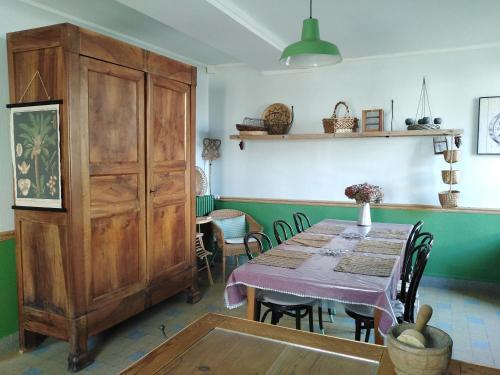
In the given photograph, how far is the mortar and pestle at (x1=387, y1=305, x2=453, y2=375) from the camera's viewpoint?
0.90m

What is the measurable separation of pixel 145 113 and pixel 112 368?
186 centimetres

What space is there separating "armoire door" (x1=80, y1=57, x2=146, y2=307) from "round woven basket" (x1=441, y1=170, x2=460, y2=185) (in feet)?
9.66

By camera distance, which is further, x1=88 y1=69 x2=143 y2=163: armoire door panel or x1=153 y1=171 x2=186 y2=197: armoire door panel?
x1=153 y1=171 x2=186 y2=197: armoire door panel

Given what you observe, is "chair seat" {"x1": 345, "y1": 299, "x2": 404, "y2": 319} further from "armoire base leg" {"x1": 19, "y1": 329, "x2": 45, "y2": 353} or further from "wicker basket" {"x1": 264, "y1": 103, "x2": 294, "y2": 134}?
"wicker basket" {"x1": 264, "y1": 103, "x2": 294, "y2": 134}

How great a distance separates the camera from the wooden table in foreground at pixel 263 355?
108 centimetres

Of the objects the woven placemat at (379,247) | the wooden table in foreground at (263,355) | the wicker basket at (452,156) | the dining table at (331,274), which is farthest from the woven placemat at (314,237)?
the wooden table in foreground at (263,355)

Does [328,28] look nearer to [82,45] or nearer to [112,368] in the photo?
[82,45]

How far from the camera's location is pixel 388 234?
3502 mm

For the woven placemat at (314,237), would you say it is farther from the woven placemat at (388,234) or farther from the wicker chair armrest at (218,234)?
the wicker chair armrest at (218,234)

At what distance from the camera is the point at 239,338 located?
1279 millimetres

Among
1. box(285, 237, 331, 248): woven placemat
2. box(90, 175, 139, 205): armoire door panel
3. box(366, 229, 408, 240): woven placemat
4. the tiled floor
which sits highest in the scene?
box(90, 175, 139, 205): armoire door panel

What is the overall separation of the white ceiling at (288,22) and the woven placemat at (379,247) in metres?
1.80

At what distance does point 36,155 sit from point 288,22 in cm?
227

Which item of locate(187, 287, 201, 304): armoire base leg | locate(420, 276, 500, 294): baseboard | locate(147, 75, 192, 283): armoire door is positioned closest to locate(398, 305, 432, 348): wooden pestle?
locate(147, 75, 192, 283): armoire door
